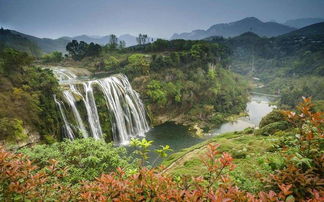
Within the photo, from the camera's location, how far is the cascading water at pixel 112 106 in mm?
18475

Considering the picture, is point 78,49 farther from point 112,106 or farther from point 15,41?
point 15,41

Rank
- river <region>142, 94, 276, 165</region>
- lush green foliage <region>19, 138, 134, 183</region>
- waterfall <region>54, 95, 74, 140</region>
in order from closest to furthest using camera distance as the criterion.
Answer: lush green foliage <region>19, 138, 134, 183</region>
waterfall <region>54, 95, 74, 140</region>
river <region>142, 94, 276, 165</region>

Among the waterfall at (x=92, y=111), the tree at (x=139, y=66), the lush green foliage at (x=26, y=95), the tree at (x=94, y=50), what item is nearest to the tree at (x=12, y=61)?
the lush green foliage at (x=26, y=95)

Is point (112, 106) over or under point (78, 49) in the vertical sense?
under

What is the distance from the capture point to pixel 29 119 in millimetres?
14297

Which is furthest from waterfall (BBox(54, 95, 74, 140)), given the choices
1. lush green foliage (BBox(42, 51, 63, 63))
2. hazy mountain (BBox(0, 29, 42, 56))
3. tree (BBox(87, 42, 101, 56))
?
hazy mountain (BBox(0, 29, 42, 56))

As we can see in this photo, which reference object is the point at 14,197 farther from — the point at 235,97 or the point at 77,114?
the point at 235,97

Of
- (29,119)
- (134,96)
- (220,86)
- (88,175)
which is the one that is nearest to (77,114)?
(29,119)

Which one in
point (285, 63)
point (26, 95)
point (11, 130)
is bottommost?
point (285, 63)

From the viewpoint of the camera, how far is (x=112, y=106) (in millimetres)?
22266

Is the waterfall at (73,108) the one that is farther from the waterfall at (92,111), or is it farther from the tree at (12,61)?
the tree at (12,61)

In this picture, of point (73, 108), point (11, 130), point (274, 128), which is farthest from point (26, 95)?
point (274, 128)

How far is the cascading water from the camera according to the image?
1848cm

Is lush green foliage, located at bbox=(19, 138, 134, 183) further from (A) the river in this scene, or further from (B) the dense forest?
(A) the river
